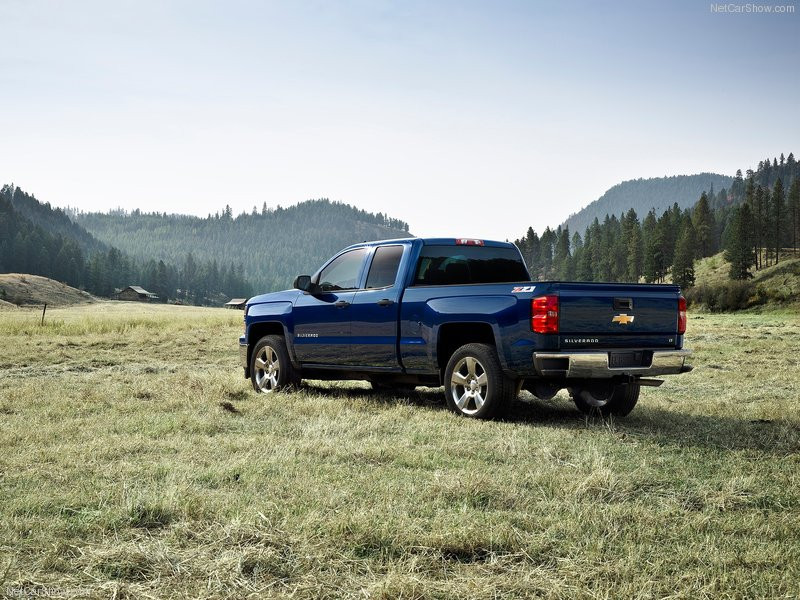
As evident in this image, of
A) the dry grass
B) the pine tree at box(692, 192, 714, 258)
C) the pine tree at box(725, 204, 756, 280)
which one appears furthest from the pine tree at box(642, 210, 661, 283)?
the dry grass

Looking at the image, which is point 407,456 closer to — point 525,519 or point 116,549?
point 525,519

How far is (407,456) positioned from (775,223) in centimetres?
12211

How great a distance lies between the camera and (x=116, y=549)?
3.82 m

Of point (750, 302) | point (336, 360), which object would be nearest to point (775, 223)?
point (750, 302)

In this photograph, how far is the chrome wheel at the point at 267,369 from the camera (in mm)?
11094

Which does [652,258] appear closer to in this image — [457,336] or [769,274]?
[769,274]

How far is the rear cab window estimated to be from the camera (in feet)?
31.0

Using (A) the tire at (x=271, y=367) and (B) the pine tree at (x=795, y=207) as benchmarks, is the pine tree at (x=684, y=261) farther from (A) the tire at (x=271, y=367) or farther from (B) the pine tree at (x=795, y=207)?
(A) the tire at (x=271, y=367)

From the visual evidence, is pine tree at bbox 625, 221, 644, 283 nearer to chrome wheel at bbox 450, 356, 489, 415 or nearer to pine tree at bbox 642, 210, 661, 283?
pine tree at bbox 642, 210, 661, 283

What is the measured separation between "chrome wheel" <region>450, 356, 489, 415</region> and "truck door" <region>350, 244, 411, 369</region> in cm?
95

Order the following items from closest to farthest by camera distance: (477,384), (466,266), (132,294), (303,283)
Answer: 1. (477,384)
2. (466,266)
3. (303,283)
4. (132,294)

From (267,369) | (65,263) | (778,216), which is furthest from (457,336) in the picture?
(65,263)

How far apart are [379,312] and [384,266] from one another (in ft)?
2.19

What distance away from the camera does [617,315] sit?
809 cm
